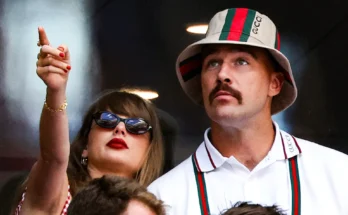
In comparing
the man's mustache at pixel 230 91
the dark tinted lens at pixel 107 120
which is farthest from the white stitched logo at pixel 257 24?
the dark tinted lens at pixel 107 120

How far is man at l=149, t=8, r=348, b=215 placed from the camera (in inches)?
136

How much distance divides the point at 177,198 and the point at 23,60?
54.9 inches

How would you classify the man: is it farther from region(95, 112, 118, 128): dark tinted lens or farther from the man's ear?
region(95, 112, 118, 128): dark tinted lens

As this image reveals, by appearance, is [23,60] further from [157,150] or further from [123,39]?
[157,150]

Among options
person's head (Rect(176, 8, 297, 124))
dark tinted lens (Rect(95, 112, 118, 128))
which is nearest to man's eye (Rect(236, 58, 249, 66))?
person's head (Rect(176, 8, 297, 124))

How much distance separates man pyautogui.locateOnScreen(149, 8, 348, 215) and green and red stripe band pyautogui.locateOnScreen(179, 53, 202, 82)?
54mm

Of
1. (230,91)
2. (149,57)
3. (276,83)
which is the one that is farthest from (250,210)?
(149,57)

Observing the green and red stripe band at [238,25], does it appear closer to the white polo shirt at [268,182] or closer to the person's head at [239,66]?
the person's head at [239,66]

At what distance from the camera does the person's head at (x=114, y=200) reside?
2602 mm

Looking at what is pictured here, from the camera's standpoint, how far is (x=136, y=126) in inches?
150

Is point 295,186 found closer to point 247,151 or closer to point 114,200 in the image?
point 247,151

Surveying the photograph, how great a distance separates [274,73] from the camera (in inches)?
147

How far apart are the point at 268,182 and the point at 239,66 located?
444mm

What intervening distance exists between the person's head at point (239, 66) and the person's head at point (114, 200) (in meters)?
0.88
